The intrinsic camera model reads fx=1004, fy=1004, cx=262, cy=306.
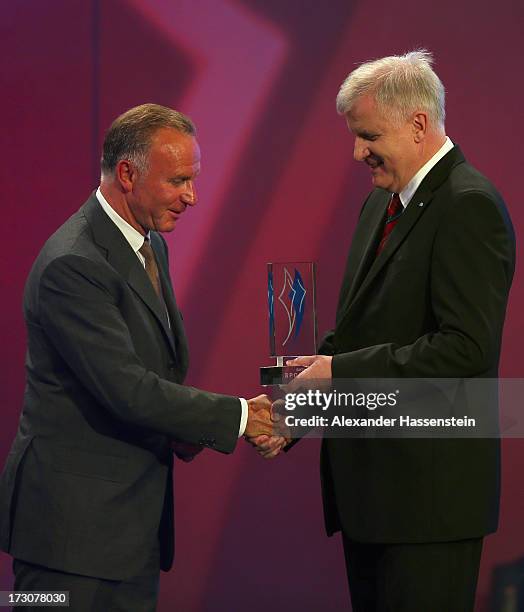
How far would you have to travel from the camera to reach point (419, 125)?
2.30 meters

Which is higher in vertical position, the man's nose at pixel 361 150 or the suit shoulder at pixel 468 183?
the man's nose at pixel 361 150

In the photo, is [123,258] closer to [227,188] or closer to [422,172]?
[422,172]

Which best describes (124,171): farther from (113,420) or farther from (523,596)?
(523,596)

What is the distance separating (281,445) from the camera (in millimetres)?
2670

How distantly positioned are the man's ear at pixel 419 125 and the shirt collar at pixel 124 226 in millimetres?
698

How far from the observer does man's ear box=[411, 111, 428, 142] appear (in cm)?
229

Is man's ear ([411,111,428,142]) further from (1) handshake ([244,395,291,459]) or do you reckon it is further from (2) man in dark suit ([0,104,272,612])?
(1) handshake ([244,395,291,459])

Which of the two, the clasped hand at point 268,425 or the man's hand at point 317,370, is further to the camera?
the clasped hand at point 268,425

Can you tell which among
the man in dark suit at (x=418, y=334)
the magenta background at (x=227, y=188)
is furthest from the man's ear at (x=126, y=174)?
the magenta background at (x=227, y=188)

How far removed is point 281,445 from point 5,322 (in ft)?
4.69

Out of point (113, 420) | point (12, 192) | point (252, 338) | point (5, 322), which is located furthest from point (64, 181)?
point (113, 420)

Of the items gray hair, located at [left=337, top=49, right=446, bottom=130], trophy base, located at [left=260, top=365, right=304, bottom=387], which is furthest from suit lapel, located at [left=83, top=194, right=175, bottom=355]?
gray hair, located at [left=337, top=49, right=446, bottom=130]

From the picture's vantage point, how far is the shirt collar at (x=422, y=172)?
2295 millimetres

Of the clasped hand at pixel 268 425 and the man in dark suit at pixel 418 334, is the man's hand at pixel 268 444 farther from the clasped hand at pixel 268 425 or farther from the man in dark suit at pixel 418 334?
the man in dark suit at pixel 418 334
